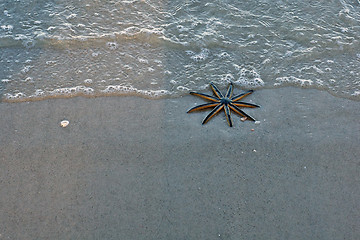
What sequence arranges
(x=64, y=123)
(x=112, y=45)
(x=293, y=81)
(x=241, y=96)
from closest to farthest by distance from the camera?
1. (x=64, y=123)
2. (x=241, y=96)
3. (x=293, y=81)
4. (x=112, y=45)

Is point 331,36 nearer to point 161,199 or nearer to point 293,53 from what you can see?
Answer: point 293,53

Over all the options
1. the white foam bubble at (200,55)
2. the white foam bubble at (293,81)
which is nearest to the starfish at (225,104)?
the white foam bubble at (293,81)

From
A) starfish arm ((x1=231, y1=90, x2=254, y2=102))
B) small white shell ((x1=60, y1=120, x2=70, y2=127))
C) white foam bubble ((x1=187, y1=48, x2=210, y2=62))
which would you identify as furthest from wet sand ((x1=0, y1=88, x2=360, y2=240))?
white foam bubble ((x1=187, y1=48, x2=210, y2=62))


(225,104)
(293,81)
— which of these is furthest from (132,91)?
(293,81)

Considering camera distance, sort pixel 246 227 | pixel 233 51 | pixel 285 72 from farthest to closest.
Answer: pixel 233 51 → pixel 285 72 → pixel 246 227

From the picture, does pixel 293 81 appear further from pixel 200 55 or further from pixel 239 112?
pixel 200 55

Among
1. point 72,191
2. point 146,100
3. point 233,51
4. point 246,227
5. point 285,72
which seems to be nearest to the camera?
point 246,227

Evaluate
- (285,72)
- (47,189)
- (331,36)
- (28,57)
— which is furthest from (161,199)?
(331,36)

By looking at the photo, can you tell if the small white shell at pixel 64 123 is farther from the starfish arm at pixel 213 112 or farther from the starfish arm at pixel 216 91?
the starfish arm at pixel 216 91
